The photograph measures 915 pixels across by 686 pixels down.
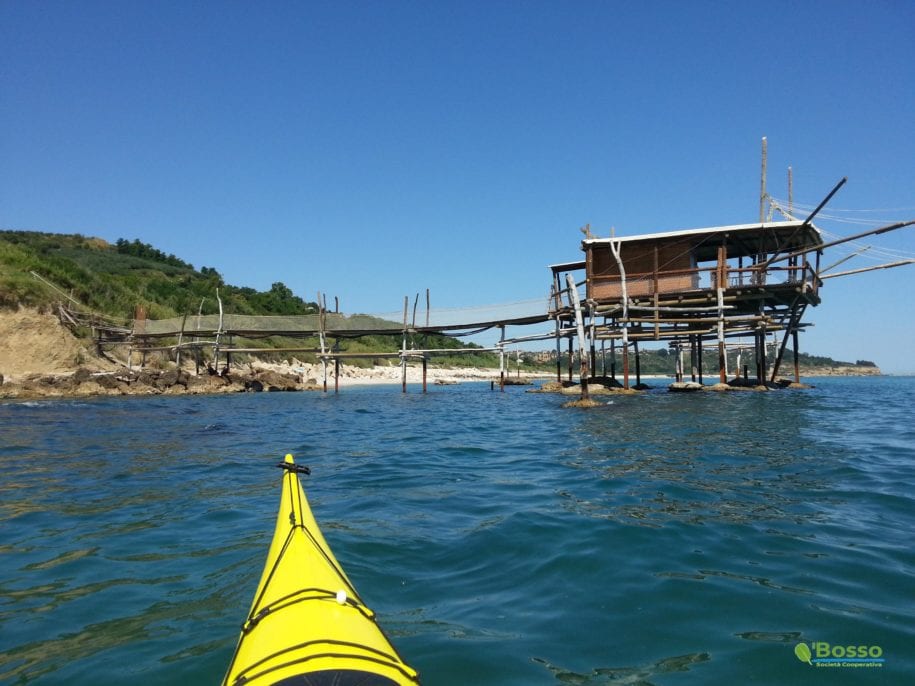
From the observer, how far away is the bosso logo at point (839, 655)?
3.16 meters

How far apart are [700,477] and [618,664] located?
195 inches

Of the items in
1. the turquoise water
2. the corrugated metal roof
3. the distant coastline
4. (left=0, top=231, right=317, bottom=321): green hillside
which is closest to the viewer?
the turquoise water

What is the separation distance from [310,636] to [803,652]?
2.88 m

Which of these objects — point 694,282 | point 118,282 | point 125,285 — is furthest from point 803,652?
point 125,285

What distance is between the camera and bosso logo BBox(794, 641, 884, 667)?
316 cm

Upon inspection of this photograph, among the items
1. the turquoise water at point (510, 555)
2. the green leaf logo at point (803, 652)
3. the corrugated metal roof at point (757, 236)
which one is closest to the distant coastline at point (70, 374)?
the turquoise water at point (510, 555)

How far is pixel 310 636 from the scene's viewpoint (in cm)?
253

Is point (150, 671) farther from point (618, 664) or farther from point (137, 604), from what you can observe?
point (618, 664)

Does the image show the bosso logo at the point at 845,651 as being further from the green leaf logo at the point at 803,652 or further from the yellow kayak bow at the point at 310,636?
the yellow kayak bow at the point at 310,636

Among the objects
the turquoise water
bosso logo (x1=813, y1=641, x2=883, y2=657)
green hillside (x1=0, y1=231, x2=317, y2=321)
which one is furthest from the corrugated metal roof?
green hillside (x1=0, y1=231, x2=317, y2=321)

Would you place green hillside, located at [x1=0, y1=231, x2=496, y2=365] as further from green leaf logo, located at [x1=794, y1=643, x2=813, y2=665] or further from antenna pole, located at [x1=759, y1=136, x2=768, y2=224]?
green leaf logo, located at [x1=794, y1=643, x2=813, y2=665]

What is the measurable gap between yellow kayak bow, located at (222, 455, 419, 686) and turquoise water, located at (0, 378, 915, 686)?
0.67 meters

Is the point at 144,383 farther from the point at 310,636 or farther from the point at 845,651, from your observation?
the point at 845,651

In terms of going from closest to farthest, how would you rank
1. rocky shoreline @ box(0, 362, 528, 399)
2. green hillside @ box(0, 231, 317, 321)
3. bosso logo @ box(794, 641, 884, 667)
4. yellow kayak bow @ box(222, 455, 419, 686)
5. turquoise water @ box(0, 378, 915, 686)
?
1. yellow kayak bow @ box(222, 455, 419, 686)
2. bosso logo @ box(794, 641, 884, 667)
3. turquoise water @ box(0, 378, 915, 686)
4. rocky shoreline @ box(0, 362, 528, 399)
5. green hillside @ box(0, 231, 317, 321)
